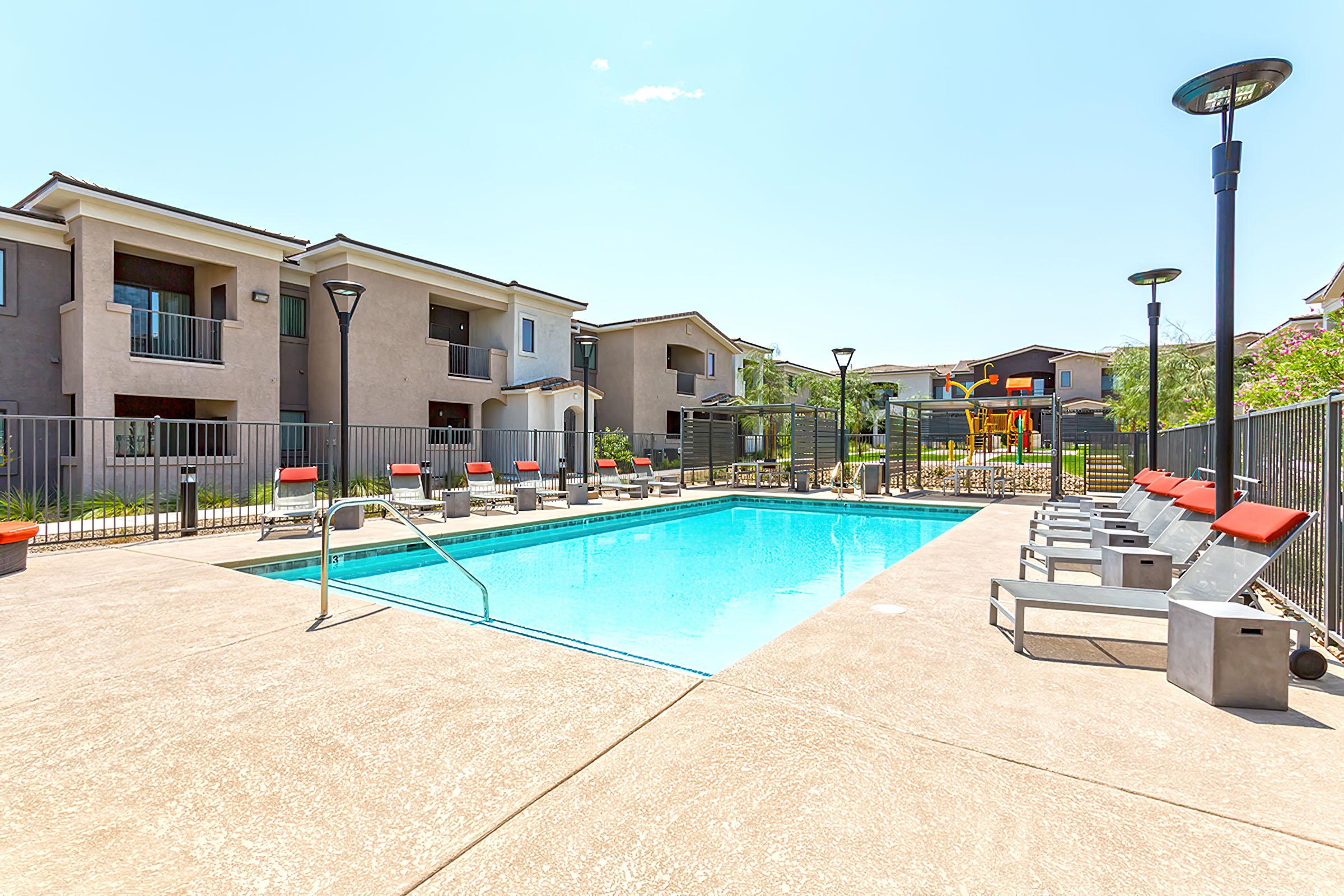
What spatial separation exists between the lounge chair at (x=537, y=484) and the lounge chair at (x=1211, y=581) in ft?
36.2

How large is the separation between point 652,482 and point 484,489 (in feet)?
16.3

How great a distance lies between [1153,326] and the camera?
451 inches

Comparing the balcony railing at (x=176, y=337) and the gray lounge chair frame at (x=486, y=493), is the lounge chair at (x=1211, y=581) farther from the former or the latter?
the balcony railing at (x=176, y=337)

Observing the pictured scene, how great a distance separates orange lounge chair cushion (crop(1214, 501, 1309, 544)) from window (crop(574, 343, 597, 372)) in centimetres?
2237

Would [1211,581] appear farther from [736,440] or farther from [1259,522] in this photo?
[736,440]

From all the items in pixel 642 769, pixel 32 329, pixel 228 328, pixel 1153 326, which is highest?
pixel 228 328

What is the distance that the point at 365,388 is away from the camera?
60.1ft

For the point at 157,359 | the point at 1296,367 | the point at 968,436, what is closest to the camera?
the point at 1296,367

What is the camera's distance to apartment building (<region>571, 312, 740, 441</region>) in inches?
1054

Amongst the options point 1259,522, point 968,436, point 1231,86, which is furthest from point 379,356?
point 1259,522

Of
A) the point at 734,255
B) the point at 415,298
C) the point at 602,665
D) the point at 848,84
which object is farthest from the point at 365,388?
the point at 602,665

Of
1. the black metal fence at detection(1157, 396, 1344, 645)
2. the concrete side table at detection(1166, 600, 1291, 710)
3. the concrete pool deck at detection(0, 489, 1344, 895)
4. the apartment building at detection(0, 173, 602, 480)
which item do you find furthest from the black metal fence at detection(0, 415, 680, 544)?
the black metal fence at detection(1157, 396, 1344, 645)

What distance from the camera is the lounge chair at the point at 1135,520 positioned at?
7527 mm

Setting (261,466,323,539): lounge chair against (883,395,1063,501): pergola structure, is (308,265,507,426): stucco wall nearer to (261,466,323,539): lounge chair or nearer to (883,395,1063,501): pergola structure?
(261,466,323,539): lounge chair
